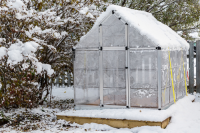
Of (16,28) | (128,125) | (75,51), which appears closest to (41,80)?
(75,51)

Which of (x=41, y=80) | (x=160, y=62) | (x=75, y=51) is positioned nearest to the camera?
(x=160, y=62)

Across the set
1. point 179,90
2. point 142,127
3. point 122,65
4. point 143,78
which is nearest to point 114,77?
point 122,65

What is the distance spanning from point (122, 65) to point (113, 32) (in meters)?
0.84

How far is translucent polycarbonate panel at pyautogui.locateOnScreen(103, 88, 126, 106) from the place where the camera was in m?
6.90

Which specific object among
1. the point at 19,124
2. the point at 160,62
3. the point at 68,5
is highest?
the point at 68,5

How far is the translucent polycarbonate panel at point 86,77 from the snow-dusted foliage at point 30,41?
77cm

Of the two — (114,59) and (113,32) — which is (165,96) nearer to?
(114,59)

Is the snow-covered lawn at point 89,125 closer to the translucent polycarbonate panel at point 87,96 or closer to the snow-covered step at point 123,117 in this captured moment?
the snow-covered step at point 123,117

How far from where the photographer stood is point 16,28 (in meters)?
6.57

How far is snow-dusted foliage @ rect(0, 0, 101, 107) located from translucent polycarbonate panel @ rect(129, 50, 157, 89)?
5.37 ft

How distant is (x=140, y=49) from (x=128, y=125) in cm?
179

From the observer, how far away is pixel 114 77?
699 cm

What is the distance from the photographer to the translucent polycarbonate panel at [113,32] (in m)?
6.93

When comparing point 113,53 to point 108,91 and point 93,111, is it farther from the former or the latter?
point 93,111
